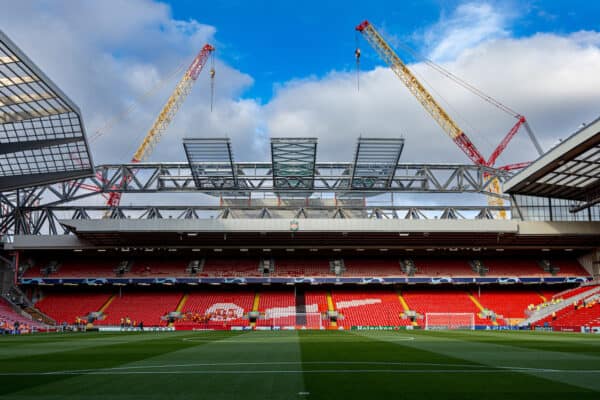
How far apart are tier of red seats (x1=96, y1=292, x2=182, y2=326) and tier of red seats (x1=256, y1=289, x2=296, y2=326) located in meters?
10.4

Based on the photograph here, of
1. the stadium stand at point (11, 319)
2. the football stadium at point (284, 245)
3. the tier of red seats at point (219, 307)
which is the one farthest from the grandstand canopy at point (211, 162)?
the stadium stand at point (11, 319)

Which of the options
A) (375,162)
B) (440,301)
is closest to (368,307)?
(440,301)

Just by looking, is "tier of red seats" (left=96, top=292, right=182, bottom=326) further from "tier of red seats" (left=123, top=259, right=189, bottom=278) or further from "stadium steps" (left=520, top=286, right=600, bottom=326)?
"stadium steps" (left=520, top=286, right=600, bottom=326)

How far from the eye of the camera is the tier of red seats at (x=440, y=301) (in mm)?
56344

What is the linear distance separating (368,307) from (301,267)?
10393 millimetres

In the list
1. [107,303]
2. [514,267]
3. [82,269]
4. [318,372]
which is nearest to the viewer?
[318,372]

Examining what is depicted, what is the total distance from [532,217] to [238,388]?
56.2 meters

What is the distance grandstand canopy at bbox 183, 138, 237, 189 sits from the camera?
4753cm

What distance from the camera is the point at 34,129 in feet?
138

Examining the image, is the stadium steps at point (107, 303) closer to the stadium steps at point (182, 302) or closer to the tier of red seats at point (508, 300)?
the stadium steps at point (182, 302)

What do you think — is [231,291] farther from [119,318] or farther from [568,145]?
[568,145]

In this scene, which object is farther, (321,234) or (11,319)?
(321,234)

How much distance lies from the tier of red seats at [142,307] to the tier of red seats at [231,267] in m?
4.86

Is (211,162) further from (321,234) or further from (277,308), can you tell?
(277,308)
